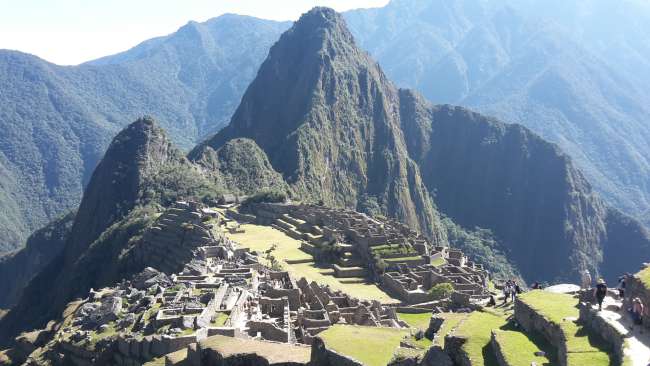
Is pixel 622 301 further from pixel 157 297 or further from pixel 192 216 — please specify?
pixel 192 216

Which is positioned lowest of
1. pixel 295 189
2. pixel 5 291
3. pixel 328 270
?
pixel 5 291

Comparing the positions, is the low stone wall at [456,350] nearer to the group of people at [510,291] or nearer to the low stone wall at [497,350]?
the low stone wall at [497,350]

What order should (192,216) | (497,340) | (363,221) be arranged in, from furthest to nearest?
(363,221)
(192,216)
(497,340)

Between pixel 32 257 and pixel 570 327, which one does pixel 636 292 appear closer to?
pixel 570 327

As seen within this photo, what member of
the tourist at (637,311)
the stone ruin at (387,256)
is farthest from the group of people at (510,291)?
the stone ruin at (387,256)

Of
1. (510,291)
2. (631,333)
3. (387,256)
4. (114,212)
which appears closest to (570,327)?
(631,333)

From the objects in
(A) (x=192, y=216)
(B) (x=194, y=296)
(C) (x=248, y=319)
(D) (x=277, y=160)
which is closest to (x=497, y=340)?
(C) (x=248, y=319)
